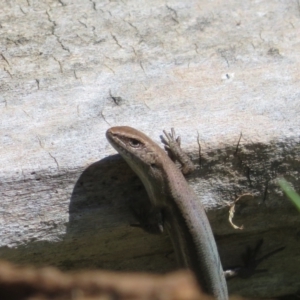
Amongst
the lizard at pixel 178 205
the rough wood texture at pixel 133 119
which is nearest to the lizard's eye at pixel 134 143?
the lizard at pixel 178 205

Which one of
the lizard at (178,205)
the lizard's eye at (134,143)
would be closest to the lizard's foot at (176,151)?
the lizard at (178,205)

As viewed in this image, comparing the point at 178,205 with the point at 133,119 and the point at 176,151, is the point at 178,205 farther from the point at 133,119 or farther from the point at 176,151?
the point at 133,119

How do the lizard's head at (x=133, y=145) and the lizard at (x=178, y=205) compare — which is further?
the lizard at (x=178, y=205)

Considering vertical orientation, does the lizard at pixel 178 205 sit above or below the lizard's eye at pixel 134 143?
below

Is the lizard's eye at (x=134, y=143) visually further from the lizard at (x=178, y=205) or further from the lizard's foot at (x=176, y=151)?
the lizard's foot at (x=176, y=151)

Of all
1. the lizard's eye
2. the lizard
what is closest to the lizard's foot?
the lizard

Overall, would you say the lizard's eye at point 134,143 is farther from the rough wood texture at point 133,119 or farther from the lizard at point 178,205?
the rough wood texture at point 133,119

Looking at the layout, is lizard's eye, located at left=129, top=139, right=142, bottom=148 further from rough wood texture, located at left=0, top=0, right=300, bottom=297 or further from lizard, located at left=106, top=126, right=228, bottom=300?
rough wood texture, located at left=0, top=0, right=300, bottom=297

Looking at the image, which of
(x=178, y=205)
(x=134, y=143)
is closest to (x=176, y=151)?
(x=134, y=143)
